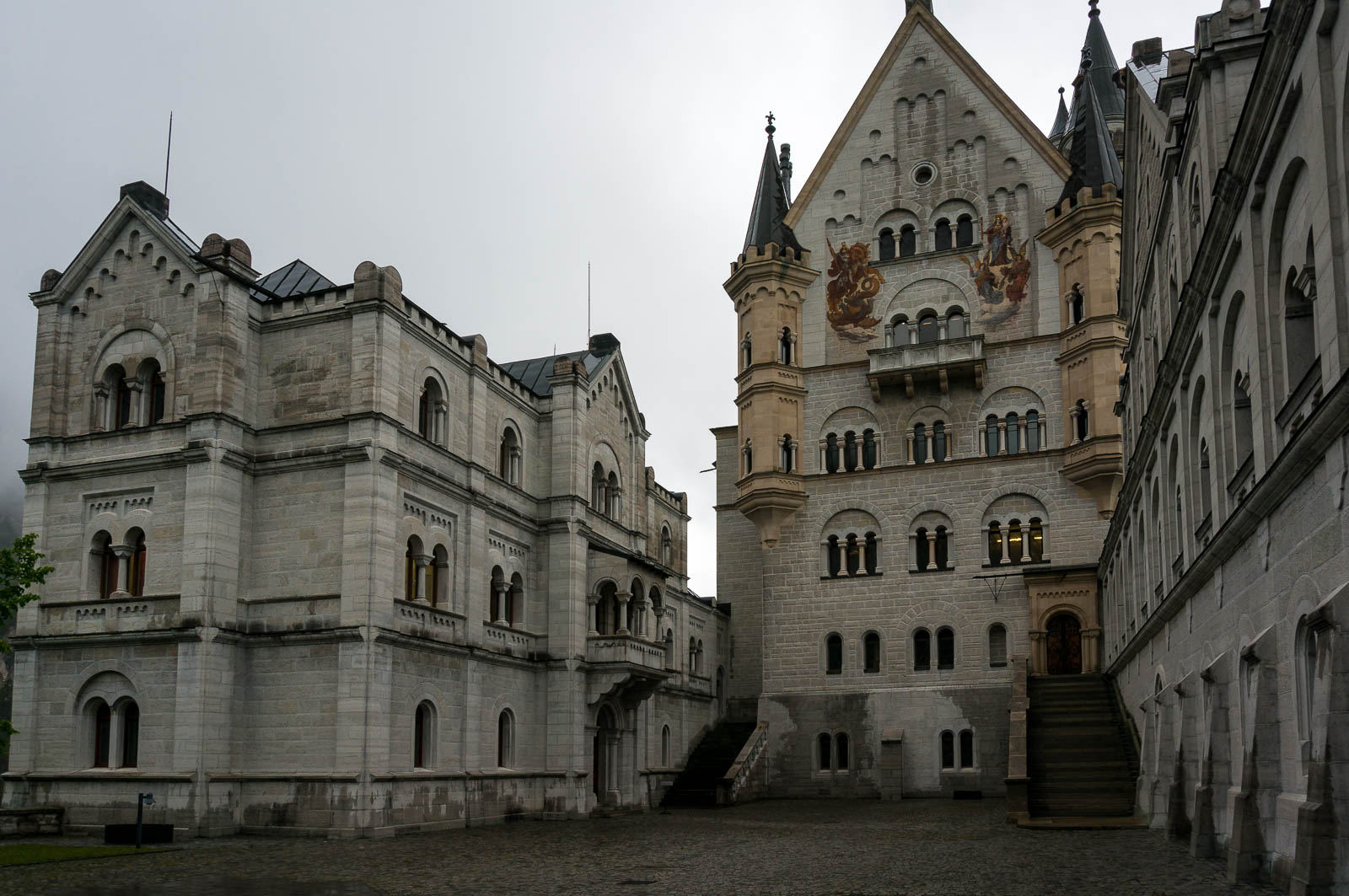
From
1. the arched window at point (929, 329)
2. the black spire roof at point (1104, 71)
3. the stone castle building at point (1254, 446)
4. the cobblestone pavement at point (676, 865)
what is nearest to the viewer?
the stone castle building at point (1254, 446)

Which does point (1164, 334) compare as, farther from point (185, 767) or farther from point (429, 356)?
point (185, 767)

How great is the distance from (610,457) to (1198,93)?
30.6m

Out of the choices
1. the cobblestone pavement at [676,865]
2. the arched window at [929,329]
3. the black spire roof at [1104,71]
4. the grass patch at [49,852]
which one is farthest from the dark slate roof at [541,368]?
the black spire roof at [1104,71]

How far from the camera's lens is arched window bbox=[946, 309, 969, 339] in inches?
2110

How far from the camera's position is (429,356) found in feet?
125

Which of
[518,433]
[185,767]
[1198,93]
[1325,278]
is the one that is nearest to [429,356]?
[518,433]

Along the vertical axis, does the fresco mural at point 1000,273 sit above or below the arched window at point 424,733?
above

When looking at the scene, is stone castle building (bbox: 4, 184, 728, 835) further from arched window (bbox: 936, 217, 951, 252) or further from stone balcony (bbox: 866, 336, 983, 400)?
arched window (bbox: 936, 217, 951, 252)

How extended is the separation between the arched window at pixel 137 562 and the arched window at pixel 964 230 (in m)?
34.4

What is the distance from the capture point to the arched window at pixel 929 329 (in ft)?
176

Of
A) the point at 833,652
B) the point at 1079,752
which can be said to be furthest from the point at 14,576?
the point at 833,652

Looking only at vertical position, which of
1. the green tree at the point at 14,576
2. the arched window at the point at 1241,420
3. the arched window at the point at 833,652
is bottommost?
the arched window at the point at 833,652

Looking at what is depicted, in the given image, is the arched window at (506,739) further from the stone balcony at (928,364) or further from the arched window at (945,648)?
the stone balcony at (928,364)

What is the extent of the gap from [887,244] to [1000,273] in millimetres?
5098
